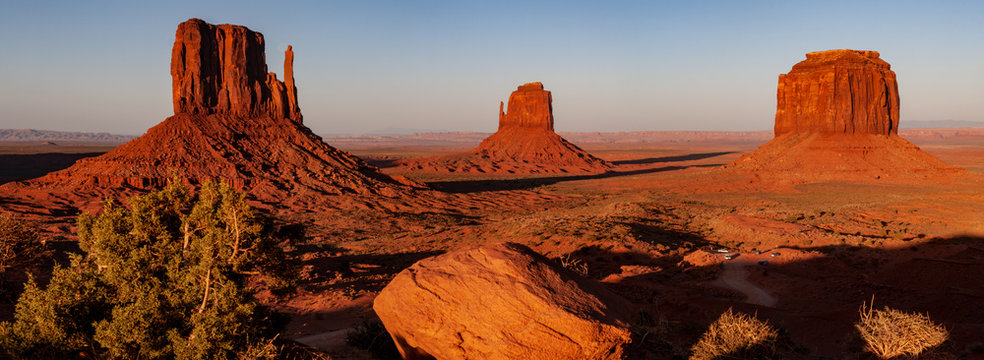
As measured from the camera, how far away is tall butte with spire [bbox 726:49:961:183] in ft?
175

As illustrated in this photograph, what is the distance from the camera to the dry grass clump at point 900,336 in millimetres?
8219

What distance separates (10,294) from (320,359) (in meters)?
10.3

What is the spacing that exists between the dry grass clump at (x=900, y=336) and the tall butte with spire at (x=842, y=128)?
48247 millimetres

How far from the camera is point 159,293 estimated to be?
8.16 metres

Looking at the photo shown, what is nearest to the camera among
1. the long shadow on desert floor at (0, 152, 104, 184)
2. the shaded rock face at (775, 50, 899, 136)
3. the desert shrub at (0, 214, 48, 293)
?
the desert shrub at (0, 214, 48, 293)

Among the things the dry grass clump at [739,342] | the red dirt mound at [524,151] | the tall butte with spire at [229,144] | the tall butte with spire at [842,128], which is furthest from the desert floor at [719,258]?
the red dirt mound at [524,151]

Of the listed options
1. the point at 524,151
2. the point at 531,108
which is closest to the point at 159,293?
the point at 524,151

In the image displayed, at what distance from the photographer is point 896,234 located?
23109 millimetres

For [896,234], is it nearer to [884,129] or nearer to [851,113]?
[851,113]

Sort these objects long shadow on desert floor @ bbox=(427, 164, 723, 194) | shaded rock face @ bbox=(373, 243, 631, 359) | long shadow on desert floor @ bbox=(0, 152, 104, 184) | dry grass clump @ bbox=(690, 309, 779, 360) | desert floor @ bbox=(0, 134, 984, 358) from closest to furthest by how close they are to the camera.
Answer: shaded rock face @ bbox=(373, 243, 631, 359) < dry grass clump @ bbox=(690, 309, 779, 360) < desert floor @ bbox=(0, 134, 984, 358) < long shadow on desert floor @ bbox=(427, 164, 723, 194) < long shadow on desert floor @ bbox=(0, 152, 104, 184)

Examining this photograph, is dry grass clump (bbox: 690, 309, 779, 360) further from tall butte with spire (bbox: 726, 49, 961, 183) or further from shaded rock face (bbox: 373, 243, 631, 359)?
tall butte with spire (bbox: 726, 49, 961, 183)

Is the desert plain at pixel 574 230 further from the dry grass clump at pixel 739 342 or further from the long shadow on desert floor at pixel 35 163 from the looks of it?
the long shadow on desert floor at pixel 35 163

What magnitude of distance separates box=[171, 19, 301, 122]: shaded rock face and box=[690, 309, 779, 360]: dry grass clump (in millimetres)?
39703

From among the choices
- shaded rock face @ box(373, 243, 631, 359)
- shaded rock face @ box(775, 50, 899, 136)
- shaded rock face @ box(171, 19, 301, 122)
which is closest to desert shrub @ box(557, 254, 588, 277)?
shaded rock face @ box(373, 243, 631, 359)
